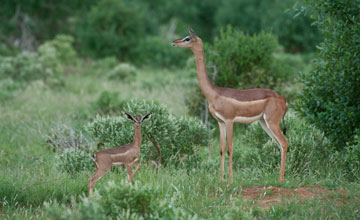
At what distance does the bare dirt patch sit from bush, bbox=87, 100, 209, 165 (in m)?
1.74

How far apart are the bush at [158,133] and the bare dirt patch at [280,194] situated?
1.74 metres

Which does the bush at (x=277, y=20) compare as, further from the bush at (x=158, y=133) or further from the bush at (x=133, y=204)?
the bush at (x=133, y=204)

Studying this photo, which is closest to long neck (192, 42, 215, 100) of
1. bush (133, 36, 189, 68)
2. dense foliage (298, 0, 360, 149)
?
dense foliage (298, 0, 360, 149)

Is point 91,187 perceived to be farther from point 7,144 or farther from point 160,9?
point 160,9

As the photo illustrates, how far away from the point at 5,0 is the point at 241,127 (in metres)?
21.1

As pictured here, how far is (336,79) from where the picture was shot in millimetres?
7910

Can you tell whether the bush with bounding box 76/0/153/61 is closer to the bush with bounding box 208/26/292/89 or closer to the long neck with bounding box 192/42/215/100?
the bush with bounding box 208/26/292/89

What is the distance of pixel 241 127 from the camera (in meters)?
12.4

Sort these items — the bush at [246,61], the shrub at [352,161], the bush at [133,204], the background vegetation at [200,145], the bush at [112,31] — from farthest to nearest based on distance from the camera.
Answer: the bush at [112,31], the bush at [246,61], the shrub at [352,161], the background vegetation at [200,145], the bush at [133,204]

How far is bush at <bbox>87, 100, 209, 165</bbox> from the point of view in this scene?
325 inches

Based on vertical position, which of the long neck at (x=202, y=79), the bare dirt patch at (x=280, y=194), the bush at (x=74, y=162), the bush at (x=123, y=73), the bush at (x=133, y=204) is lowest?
the bare dirt patch at (x=280, y=194)

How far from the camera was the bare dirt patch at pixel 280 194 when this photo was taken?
622cm

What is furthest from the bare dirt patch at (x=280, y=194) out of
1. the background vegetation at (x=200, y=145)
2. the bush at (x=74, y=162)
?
the bush at (x=74, y=162)

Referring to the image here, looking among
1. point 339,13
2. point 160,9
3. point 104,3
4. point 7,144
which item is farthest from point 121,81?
point 160,9
